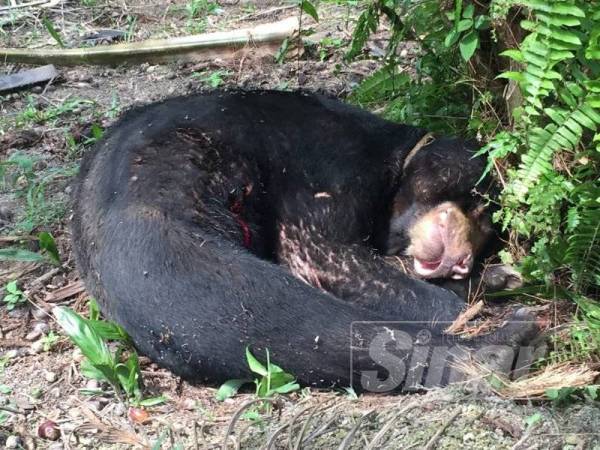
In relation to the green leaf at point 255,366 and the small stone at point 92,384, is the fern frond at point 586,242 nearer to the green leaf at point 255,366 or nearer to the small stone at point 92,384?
the green leaf at point 255,366

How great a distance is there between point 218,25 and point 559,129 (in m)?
4.67

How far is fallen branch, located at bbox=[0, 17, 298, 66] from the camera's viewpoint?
705 centimetres

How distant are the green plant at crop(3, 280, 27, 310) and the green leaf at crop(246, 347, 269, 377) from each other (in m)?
1.53

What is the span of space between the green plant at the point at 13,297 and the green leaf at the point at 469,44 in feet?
8.66

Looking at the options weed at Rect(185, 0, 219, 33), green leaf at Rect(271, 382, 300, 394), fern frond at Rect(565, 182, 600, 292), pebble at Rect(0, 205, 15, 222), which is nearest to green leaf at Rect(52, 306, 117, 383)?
green leaf at Rect(271, 382, 300, 394)

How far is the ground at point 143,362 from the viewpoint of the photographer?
3195mm

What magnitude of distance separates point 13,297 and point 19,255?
28 centimetres

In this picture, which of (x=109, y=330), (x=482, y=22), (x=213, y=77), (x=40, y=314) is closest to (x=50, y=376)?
(x=109, y=330)

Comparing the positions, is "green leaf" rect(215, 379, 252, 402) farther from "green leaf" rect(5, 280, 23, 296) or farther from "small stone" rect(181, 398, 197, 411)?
"green leaf" rect(5, 280, 23, 296)

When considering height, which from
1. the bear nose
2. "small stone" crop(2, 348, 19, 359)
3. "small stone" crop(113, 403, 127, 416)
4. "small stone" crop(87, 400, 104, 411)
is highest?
the bear nose

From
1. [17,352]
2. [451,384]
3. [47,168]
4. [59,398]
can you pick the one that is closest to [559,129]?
[451,384]

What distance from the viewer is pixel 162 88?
6766 millimetres

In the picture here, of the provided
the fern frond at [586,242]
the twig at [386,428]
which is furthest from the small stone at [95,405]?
the fern frond at [586,242]

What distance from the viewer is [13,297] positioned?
14.8 ft
